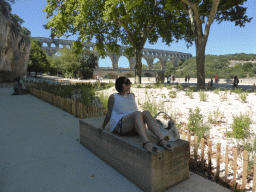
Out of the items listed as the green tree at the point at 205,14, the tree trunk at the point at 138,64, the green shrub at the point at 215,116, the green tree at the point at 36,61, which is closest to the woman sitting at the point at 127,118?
the green shrub at the point at 215,116

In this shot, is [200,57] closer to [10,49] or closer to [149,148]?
[149,148]

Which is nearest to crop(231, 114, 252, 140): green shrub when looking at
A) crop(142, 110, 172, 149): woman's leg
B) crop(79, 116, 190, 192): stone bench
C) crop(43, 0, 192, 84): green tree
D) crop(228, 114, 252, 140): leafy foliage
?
crop(228, 114, 252, 140): leafy foliage

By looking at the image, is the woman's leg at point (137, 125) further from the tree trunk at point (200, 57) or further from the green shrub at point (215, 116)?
the tree trunk at point (200, 57)

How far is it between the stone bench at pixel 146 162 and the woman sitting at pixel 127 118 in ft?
0.29

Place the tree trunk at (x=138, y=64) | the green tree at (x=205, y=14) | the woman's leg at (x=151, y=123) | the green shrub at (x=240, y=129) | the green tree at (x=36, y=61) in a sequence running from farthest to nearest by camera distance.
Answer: the green tree at (x=36, y=61) → the tree trunk at (x=138, y=64) → the green tree at (x=205, y=14) → the green shrub at (x=240, y=129) → the woman's leg at (x=151, y=123)

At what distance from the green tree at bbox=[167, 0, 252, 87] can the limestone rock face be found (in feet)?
46.4

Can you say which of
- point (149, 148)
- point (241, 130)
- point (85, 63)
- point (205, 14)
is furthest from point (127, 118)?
point (85, 63)

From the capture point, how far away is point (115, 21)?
13.4m

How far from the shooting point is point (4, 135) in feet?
12.2

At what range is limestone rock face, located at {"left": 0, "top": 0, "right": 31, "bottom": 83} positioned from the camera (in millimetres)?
14430

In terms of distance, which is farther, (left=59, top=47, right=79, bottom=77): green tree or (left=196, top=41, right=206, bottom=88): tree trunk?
(left=59, top=47, right=79, bottom=77): green tree

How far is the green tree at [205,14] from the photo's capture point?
31.9ft

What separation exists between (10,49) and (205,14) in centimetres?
1867

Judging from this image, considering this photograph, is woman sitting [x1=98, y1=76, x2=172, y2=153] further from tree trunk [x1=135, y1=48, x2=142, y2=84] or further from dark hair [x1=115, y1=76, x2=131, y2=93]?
tree trunk [x1=135, y1=48, x2=142, y2=84]
